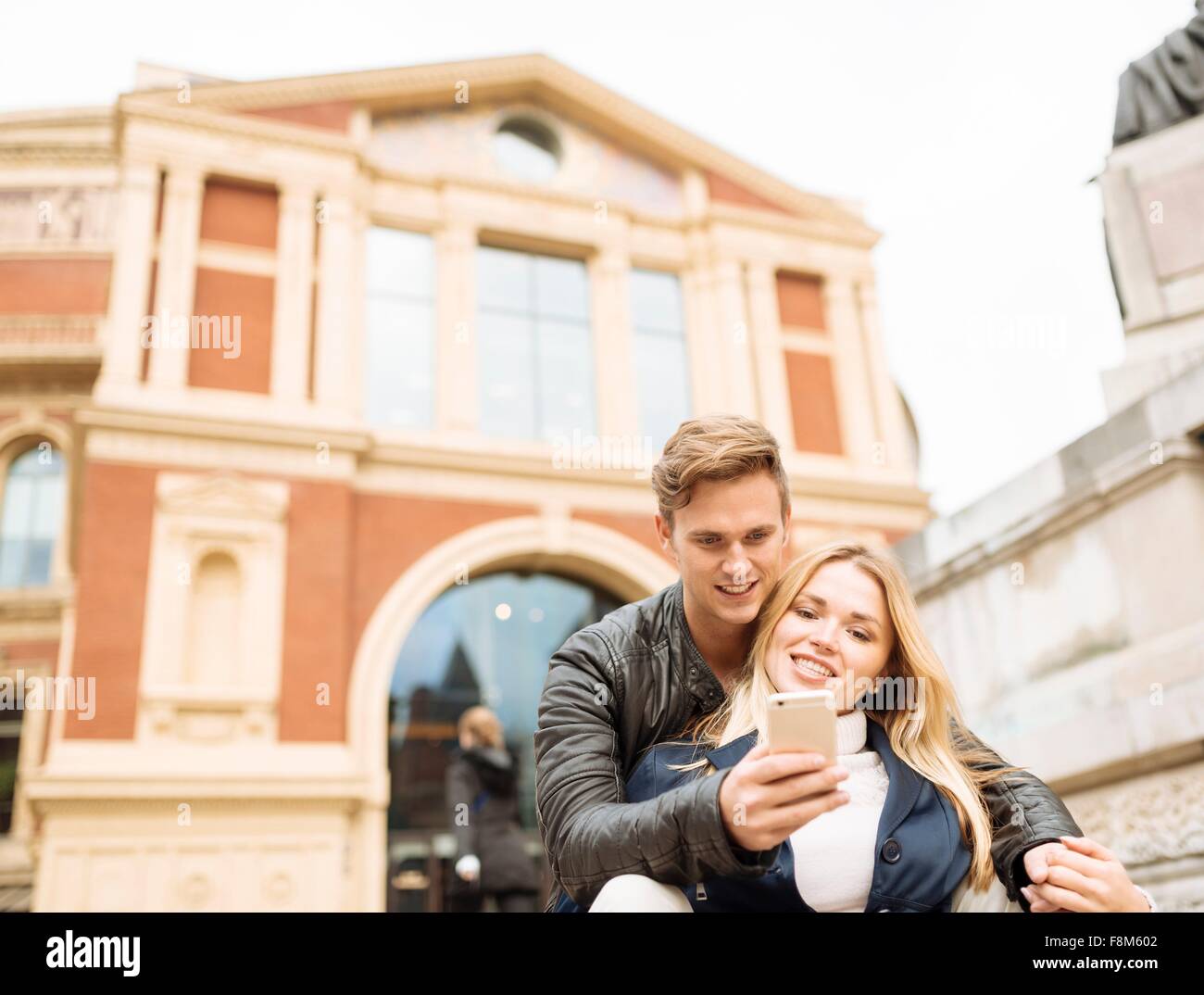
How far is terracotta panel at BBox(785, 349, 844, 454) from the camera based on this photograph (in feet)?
60.4

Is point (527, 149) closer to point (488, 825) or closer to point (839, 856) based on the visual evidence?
point (488, 825)

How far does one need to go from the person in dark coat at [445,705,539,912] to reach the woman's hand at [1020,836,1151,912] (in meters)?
6.49

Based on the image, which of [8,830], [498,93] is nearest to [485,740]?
[8,830]

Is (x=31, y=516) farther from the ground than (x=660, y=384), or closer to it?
closer to it

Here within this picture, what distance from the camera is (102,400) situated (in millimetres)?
14555

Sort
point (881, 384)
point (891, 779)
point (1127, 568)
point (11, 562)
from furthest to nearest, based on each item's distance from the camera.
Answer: point (11, 562)
point (881, 384)
point (1127, 568)
point (891, 779)

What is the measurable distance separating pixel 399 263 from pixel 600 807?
16279 millimetres

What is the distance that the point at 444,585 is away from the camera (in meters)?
15.7

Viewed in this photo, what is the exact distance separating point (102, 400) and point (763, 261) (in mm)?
10844

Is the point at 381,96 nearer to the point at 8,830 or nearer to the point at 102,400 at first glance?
the point at 102,400

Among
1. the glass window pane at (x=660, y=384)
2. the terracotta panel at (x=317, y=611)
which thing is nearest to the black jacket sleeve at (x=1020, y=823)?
the terracotta panel at (x=317, y=611)

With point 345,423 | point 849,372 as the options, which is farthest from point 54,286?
point 849,372

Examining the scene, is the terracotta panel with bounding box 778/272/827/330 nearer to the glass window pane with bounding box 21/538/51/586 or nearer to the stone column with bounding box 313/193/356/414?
the stone column with bounding box 313/193/356/414

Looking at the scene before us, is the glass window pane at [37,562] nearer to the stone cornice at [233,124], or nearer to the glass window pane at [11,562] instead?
the glass window pane at [11,562]
